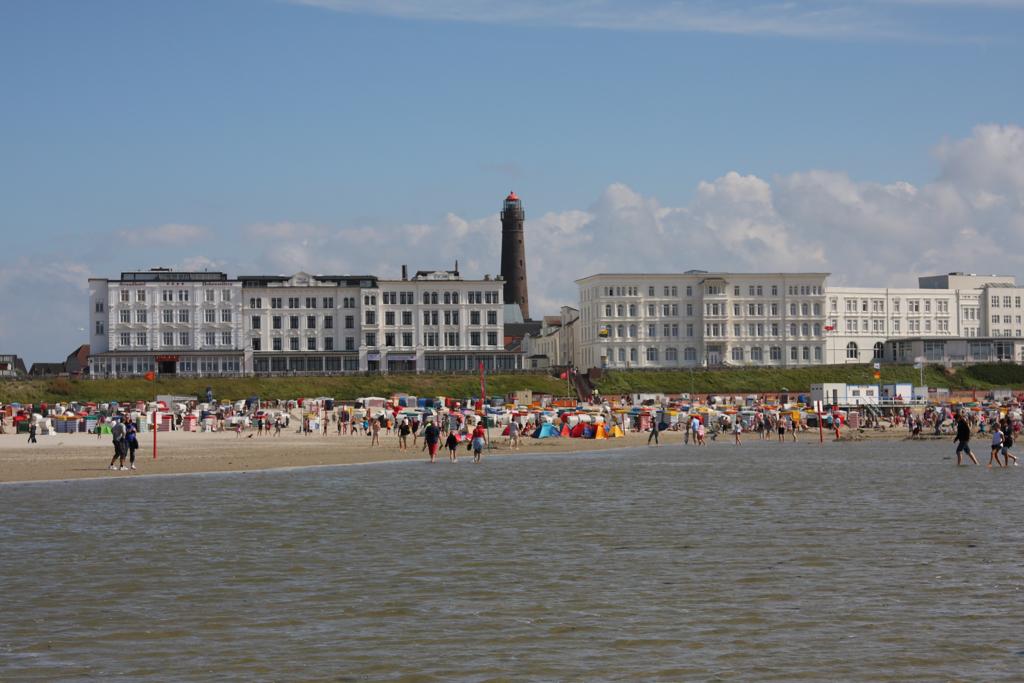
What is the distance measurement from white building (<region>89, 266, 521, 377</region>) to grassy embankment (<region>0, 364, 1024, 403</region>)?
606 centimetres

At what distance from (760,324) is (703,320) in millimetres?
6770

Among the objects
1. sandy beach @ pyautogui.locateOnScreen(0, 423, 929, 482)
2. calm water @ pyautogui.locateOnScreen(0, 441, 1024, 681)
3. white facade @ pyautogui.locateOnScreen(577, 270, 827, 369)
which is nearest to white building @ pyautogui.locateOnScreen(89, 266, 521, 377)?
white facade @ pyautogui.locateOnScreen(577, 270, 827, 369)

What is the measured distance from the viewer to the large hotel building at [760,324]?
441 ft

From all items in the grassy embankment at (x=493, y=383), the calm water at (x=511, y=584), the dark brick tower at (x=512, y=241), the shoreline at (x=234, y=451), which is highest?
the dark brick tower at (x=512, y=241)

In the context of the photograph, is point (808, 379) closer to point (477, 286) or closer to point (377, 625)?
point (477, 286)

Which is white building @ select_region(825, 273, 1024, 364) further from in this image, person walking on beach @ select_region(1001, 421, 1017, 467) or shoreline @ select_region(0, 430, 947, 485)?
person walking on beach @ select_region(1001, 421, 1017, 467)

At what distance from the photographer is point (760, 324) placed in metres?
138

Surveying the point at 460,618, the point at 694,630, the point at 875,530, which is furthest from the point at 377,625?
the point at 875,530

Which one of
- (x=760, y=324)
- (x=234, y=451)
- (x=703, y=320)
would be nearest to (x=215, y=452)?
(x=234, y=451)

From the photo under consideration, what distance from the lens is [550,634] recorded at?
1612 cm

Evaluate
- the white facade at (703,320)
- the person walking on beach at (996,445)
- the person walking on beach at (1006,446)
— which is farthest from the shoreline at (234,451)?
the white facade at (703,320)

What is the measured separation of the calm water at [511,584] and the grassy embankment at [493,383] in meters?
78.1

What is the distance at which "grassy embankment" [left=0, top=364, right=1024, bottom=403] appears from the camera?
369 ft

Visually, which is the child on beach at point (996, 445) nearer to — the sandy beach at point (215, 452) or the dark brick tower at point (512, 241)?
A: the sandy beach at point (215, 452)
